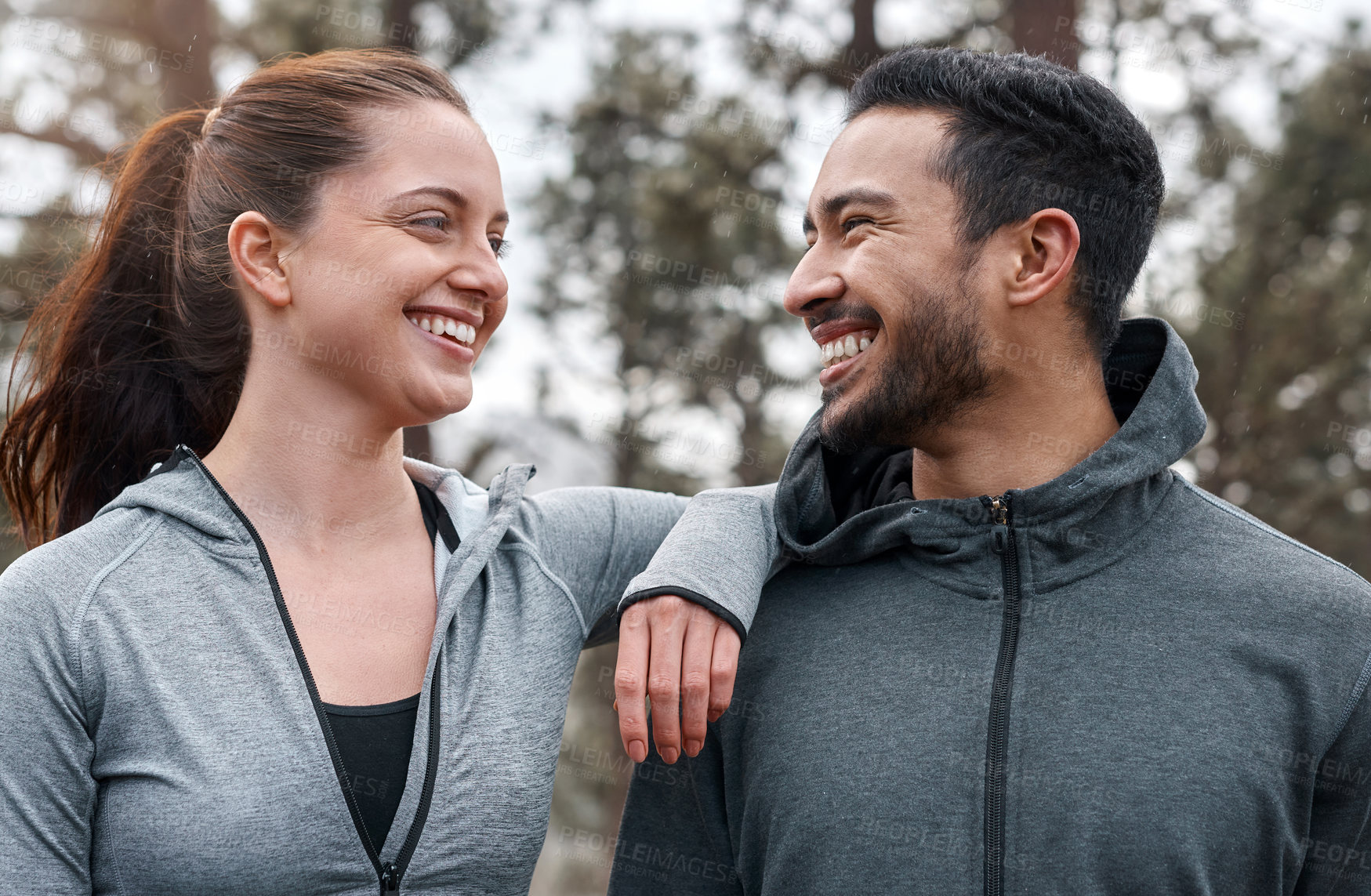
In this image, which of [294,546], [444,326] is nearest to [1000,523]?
[444,326]

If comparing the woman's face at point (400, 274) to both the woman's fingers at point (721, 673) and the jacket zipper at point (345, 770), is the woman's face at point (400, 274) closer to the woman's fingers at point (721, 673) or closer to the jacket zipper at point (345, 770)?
the jacket zipper at point (345, 770)

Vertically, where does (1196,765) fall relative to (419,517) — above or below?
below

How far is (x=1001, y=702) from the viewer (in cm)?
171

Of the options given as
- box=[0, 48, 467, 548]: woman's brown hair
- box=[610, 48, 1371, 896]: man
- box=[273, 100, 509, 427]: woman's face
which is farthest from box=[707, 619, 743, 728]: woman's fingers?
box=[0, 48, 467, 548]: woman's brown hair

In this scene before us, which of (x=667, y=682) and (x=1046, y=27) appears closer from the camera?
(x=667, y=682)

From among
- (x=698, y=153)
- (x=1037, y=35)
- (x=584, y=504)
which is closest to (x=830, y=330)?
(x=584, y=504)

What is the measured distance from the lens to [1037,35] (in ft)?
13.9

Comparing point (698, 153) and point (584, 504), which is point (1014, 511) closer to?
point (584, 504)

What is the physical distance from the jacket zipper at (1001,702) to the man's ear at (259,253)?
1322 millimetres

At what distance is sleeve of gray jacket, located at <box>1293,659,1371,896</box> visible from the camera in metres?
1.57

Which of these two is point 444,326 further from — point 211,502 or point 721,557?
point 721,557

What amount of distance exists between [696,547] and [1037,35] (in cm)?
331

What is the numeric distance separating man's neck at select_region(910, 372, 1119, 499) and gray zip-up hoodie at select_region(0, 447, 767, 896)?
0.38m

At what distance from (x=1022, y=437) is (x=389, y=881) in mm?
1277
